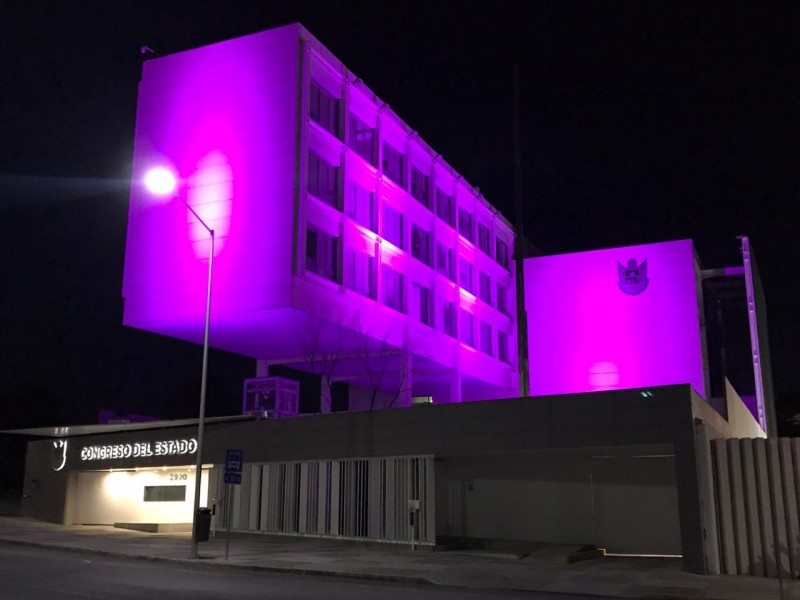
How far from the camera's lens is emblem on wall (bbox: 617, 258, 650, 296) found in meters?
49.9

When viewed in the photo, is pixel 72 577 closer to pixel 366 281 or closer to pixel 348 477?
pixel 348 477

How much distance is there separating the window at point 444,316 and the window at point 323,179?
1203cm

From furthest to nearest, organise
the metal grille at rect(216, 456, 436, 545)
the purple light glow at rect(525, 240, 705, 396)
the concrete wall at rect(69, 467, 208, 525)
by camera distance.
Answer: the purple light glow at rect(525, 240, 705, 396) → the concrete wall at rect(69, 467, 208, 525) → the metal grille at rect(216, 456, 436, 545)

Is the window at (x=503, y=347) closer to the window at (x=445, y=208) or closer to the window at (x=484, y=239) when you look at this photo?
the window at (x=484, y=239)

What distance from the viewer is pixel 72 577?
1616 centimetres

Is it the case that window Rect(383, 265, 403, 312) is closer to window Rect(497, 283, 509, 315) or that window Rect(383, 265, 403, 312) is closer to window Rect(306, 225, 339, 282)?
window Rect(306, 225, 339, 282)

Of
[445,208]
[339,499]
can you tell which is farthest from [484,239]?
[339,499]

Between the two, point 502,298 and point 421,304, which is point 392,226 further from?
point 502,298

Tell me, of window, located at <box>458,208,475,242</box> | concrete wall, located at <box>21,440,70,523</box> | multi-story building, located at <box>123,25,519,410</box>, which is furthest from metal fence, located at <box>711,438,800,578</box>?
window, located at <box>458,208,475,242</box>

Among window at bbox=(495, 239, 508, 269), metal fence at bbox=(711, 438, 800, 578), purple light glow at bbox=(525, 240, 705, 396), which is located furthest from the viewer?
window at bbox=(495, 239, 508, 269)

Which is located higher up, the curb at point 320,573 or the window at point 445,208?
the window at point 445,208

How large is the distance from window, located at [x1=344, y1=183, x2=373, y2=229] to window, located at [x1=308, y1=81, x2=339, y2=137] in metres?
3.09

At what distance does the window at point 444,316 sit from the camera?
48500mm

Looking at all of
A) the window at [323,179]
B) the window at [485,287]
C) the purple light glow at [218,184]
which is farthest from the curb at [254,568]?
the window at [485,287]
